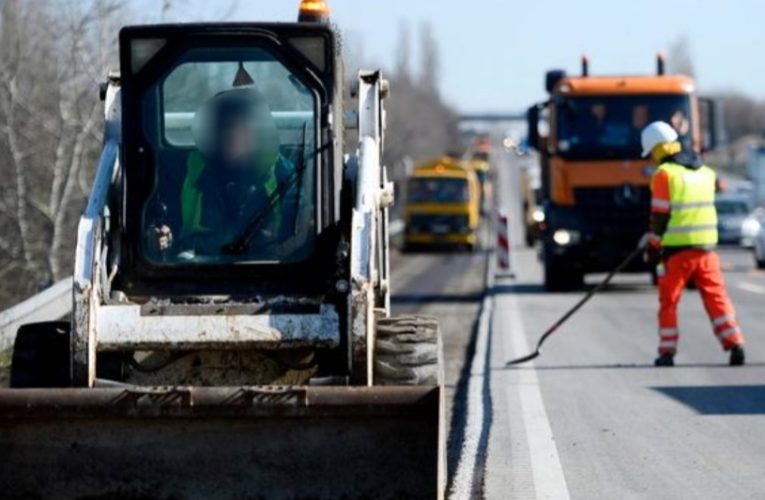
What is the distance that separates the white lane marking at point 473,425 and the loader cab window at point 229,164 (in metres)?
1.39

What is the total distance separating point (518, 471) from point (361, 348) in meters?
1.65

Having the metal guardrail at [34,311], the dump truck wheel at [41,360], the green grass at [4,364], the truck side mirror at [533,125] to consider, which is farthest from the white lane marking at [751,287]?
the dump truck wheel at [41,360]

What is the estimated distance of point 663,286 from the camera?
616 inches

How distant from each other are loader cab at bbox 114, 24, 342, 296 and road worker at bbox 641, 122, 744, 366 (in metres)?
6.63

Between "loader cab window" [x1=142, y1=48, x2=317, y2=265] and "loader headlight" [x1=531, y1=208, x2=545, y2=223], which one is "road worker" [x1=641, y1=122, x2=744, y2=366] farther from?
"loader headlight" [x1=531, y1=208, x2=545, y2=223]

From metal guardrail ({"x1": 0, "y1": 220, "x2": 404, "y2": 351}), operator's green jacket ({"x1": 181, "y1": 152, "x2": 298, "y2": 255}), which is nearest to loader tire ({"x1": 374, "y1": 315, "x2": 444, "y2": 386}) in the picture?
operator's green jacket ({"x1": 181, "y1": 152, "x2": 298, "y2": 255})

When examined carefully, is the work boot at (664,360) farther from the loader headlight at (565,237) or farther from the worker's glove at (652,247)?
the loader headlight at (565,237)

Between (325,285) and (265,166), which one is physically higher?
(265,166)

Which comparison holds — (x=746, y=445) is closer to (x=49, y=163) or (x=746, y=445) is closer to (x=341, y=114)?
(x=341, y=114)

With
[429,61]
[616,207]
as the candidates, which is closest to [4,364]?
[616,207]

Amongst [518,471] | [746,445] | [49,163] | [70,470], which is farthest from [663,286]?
[49,163]

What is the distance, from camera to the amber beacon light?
977 cm

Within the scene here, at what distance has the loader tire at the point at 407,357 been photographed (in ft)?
29.5

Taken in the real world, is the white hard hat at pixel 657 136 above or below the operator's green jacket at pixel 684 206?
above
